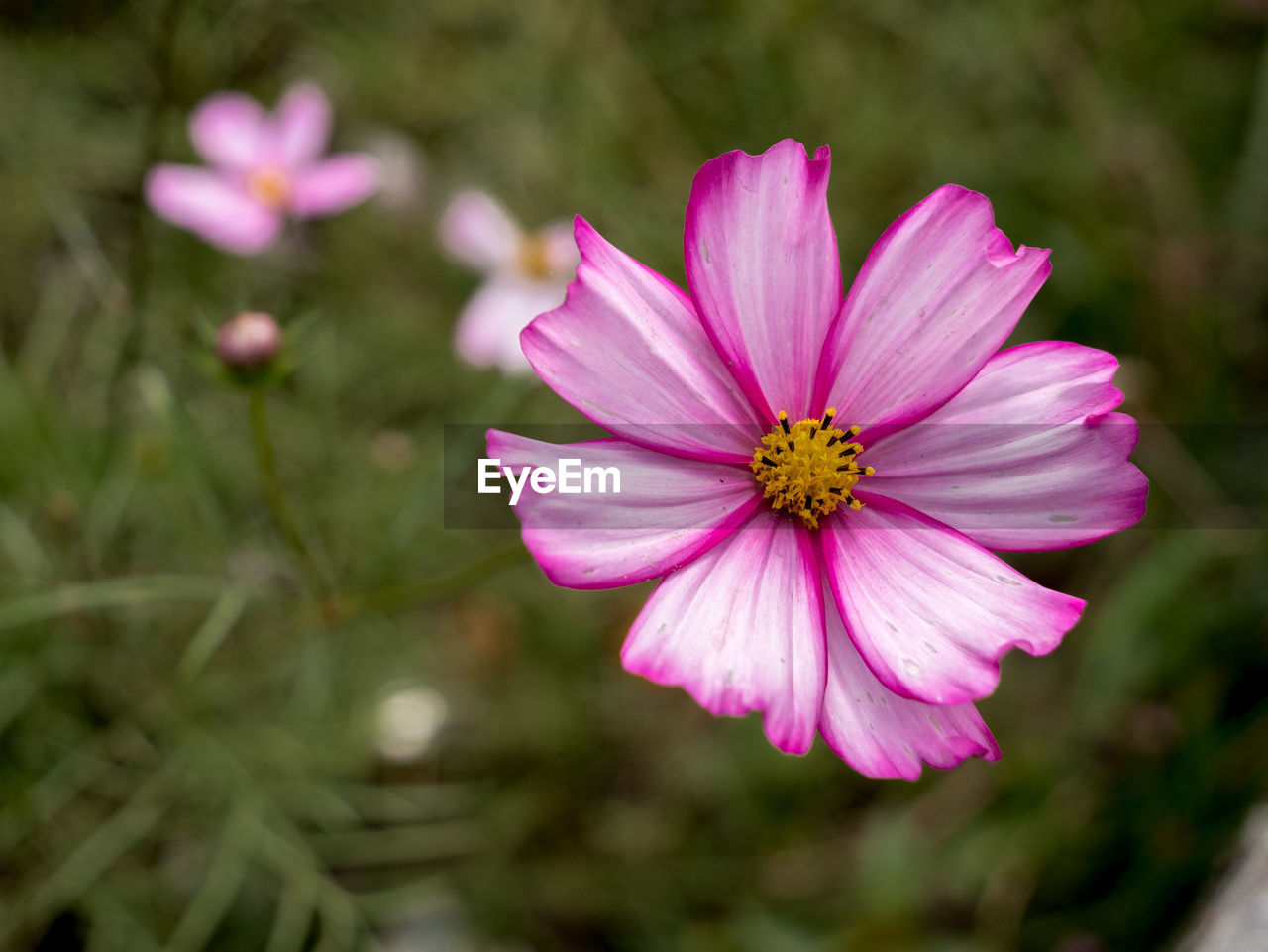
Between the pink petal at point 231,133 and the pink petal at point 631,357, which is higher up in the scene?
the pink petal at point 231,133

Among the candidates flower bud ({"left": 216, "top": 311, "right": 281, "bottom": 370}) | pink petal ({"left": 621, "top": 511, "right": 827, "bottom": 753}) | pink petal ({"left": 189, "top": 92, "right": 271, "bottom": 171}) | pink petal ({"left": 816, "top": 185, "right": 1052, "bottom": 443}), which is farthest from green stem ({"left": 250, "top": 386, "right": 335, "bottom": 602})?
pink petal ({"left": 189, "top": 92, "right": 271, "bottom": 171})

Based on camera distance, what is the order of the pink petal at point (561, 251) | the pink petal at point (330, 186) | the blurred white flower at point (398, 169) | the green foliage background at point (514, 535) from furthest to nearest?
the blurred white flower at point (398, 169), the pink petal at point (561, 251), the pink petal at point (330, 186), the green foliage background at point (514, 535)

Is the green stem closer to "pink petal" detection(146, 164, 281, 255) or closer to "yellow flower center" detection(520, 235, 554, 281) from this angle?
"pink petal" detection(146, 164, 281, 255)

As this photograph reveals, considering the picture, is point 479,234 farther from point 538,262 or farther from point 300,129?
point 300,129

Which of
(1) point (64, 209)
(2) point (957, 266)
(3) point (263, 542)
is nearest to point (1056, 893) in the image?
(2) point (957, 266)

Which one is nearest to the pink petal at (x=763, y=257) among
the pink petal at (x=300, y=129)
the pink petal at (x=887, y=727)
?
the pink petal at (x=887, y=727)

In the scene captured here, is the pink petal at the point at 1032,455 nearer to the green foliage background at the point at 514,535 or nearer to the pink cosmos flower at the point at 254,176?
the green foliage background at the point at 514,535
